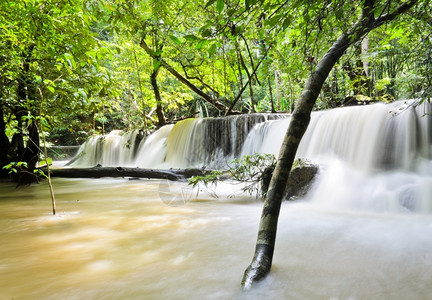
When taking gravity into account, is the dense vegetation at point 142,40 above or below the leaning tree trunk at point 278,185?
above

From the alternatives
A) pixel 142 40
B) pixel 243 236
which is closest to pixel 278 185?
pixel 243 236

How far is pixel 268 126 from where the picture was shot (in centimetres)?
789

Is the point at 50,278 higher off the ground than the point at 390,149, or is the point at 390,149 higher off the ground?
the point at 390,149

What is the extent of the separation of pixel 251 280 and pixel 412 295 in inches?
34.2

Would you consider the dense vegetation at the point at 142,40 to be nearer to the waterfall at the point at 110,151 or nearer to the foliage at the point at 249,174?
the foliage at the point at 249,174

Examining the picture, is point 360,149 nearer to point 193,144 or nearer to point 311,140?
point 311,140

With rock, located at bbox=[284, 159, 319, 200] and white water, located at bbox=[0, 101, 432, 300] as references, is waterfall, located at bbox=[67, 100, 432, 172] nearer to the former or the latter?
white water, located at bbox=[0, 101, 432, 300]

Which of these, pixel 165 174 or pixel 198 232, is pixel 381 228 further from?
pixel 165 174

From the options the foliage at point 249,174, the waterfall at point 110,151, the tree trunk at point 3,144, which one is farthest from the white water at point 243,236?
the waterfall at point 110,151

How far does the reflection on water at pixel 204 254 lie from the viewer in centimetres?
152

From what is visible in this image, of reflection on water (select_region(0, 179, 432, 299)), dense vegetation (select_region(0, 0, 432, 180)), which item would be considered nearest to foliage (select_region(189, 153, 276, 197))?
reflection on water (select_region(0, 179, 432, 299))

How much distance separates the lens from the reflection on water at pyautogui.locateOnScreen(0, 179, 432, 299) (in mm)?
1521

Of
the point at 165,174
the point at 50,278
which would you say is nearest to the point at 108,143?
the point at 165,174

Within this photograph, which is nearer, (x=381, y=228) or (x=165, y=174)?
(x=381, y=228)
